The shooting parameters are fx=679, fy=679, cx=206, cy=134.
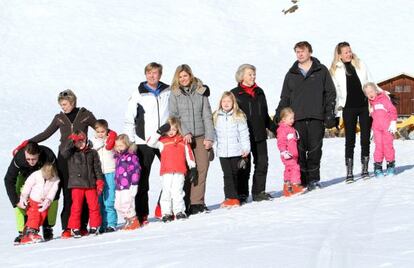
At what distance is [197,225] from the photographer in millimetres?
7090

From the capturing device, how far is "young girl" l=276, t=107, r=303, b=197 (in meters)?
8.84

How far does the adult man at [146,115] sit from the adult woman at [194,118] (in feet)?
0.45

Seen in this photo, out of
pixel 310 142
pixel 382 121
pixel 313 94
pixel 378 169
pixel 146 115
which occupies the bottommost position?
pixel 378 169

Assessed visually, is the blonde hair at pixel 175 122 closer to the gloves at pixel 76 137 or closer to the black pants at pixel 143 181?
the black pants at pixel 143 181

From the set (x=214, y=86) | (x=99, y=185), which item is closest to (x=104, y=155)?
(x=99, y=185)

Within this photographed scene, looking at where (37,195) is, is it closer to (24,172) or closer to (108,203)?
(24,172)

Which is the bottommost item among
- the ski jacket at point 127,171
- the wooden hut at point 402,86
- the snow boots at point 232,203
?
the snow boots at point 232,203

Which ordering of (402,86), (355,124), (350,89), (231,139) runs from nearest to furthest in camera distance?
1. (231,139)
2. (350,89)
3. (355,124)
4. (402,86)

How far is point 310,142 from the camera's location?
9.02 meters

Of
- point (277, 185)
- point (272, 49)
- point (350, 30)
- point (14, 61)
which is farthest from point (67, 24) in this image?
point (277, 185)

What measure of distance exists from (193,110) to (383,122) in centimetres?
273

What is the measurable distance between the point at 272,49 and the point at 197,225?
140 feet

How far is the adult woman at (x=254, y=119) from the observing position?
347 inches

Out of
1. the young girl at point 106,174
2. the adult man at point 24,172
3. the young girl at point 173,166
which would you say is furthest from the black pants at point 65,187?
the young girl at point 173,166
